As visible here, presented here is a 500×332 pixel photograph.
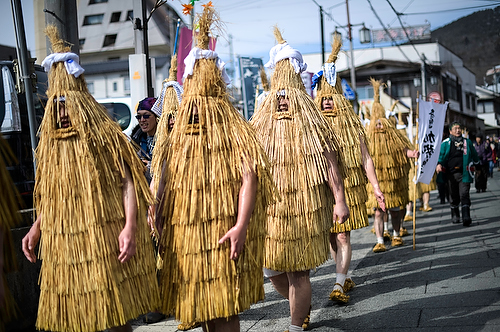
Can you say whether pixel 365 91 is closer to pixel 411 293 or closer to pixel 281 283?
pixel 411 293

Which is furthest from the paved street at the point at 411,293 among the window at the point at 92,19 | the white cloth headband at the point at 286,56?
the window at the point at 92,19

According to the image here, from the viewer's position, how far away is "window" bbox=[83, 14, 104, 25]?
1738 inches

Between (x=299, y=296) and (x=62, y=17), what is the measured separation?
3273mm

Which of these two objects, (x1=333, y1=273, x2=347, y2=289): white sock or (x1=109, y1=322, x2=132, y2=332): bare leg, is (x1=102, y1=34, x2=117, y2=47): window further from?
(x1=109, y1=322, x2=132, y2=332): bare leg

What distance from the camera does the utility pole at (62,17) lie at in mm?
4840

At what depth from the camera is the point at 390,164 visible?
8422 mm

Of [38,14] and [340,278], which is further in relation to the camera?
[38,14]

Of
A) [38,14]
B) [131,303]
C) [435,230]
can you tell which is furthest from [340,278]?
[38,14]

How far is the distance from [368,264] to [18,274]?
14.3 ft

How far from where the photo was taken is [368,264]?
6891 millimetres

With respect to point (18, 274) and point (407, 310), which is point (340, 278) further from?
point (18, 274)

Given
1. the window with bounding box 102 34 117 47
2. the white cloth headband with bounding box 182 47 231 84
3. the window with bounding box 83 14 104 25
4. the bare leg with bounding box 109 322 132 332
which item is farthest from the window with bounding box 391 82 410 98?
the bare leg with bounding box 109 322 132 332

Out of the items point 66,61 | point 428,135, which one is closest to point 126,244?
point 66,61

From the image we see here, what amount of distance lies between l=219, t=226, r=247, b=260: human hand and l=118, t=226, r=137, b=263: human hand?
0.49 metres
